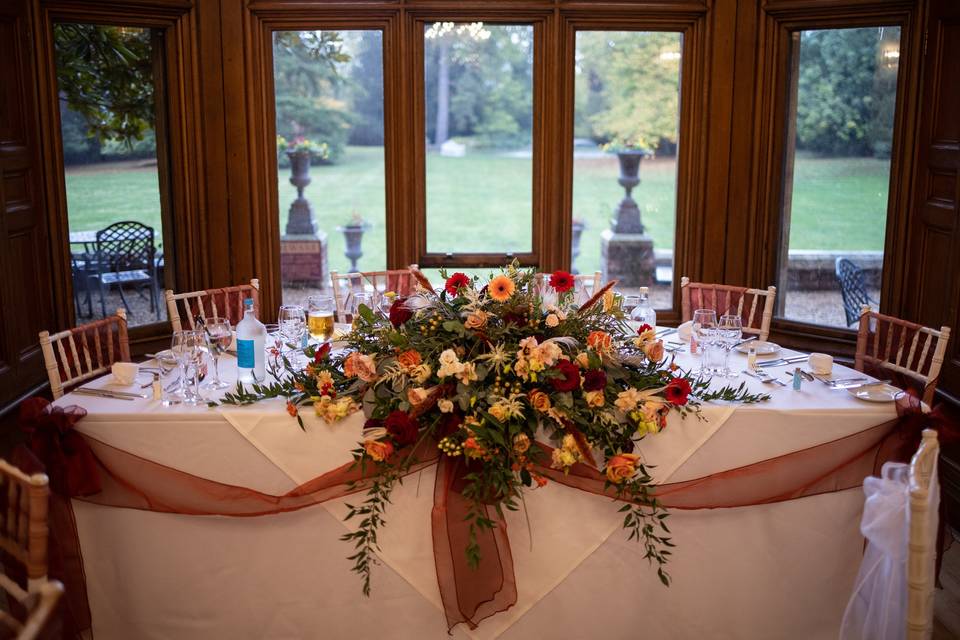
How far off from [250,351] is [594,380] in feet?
3.80

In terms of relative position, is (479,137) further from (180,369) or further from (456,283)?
(180,369)

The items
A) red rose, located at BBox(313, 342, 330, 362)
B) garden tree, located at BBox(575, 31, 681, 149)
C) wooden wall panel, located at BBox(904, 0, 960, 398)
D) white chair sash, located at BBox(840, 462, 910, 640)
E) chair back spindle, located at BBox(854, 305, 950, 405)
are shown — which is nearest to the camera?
white chair sash, located at BBox(840, 462, 910, 640)

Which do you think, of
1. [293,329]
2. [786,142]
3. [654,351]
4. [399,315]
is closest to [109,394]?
[293,329]

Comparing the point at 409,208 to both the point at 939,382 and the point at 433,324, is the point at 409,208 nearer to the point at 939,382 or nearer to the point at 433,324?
the point at 433,324

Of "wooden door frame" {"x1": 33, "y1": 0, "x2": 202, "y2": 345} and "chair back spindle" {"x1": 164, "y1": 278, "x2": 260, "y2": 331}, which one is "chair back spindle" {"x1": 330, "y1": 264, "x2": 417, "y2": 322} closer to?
"chair back spindle" {"x1": 164, "y1": 278, "x2": 260, "y2": 331}

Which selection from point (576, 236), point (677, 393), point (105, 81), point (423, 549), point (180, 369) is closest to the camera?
point (677, 393)

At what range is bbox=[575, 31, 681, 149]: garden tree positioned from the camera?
5.02 meters

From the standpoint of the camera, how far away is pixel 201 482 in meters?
2.82

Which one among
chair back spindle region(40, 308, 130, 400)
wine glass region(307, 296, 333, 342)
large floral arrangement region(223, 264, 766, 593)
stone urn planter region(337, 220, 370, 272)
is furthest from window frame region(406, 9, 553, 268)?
large floral arrangement region(223, 264, 766, 593)

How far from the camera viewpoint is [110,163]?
4.84m

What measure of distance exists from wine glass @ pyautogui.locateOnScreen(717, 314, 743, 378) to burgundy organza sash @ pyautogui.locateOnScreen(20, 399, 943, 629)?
0.46 m

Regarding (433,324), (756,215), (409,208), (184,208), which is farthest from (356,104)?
(433,324)

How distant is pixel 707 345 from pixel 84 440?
198 centimetres

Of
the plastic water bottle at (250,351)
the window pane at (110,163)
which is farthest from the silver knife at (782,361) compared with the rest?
the window pane at (110,163)
